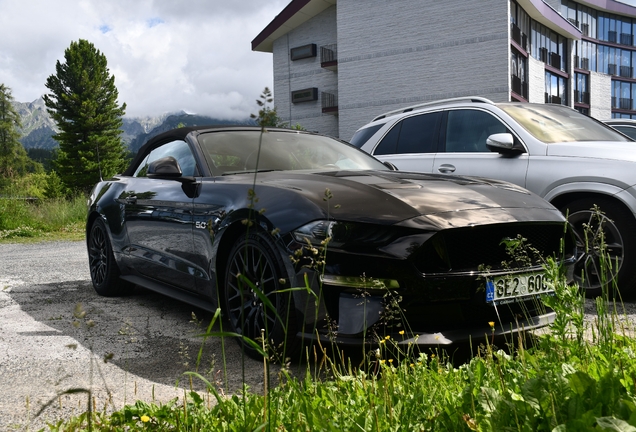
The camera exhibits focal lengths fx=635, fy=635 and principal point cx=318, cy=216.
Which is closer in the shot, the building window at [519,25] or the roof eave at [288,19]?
the building window at [519,25]

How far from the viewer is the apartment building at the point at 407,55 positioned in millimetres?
29034

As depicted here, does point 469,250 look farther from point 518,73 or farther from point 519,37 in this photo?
point 519,37

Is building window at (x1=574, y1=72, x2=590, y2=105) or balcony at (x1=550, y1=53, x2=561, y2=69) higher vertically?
balcony at (x1=550, y1=53, x2=561, y2=69)

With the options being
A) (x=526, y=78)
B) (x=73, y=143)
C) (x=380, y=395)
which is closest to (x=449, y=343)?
(x=380, y=395)

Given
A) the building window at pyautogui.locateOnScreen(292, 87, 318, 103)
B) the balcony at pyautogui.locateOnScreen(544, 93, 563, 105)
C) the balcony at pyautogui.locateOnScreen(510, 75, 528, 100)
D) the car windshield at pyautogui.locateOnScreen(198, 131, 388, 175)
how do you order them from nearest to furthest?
the car windshield at pyautogui.locateOnScreen(198, 131, 388, 175), the balcony at pyautogui.locateOnScreen(510, 75, 528, 100), the building window at pyautogui.locateOnScreen(292, 87, 318, 103), the balcony at pyautogui.locateOnScreen(544, 93, 563, 105)

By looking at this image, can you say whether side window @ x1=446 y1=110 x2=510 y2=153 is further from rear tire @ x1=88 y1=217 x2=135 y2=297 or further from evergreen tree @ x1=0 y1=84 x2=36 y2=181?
evergreen tree @ x1=0 y1=84 x2=36 y2=181

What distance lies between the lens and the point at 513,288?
11.0 ft

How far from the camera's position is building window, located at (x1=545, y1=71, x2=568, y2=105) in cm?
3822

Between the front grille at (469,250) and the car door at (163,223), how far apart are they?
1.68 meters

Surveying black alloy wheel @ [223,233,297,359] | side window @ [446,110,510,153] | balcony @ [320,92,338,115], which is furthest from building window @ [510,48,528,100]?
black alloy wheel @ [223,233,297,359]

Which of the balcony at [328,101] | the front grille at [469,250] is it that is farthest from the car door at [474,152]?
the balcony at [328,101]

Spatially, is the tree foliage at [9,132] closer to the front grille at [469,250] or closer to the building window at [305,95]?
the building window at [305,95]

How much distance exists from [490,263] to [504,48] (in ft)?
88.8

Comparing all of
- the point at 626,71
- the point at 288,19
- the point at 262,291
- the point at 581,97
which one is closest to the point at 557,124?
the point at 262,291
